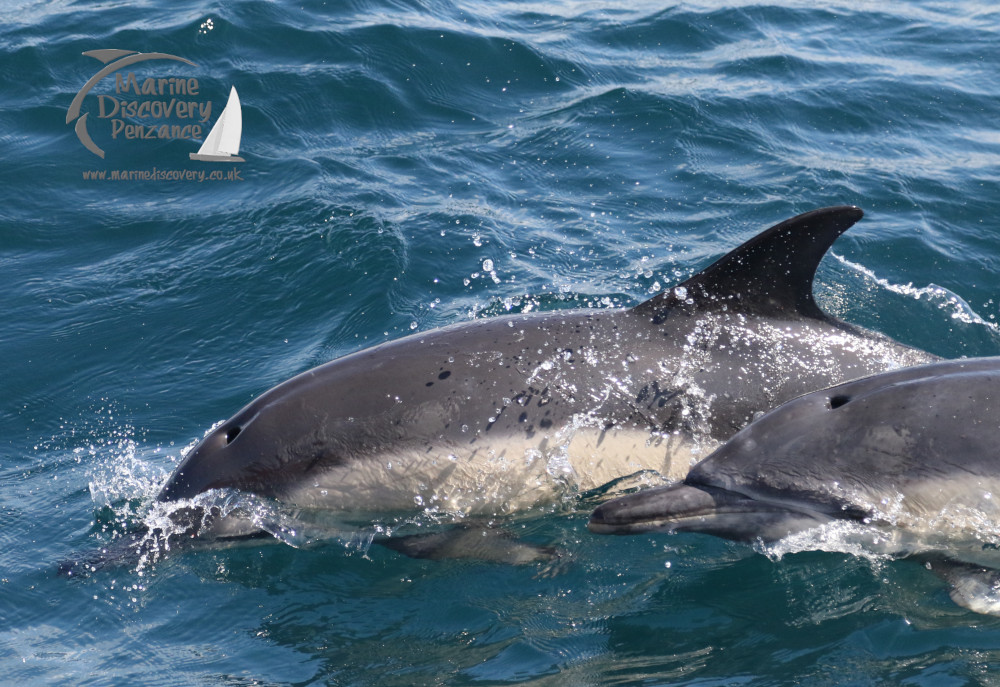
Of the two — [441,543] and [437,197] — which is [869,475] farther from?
[437,197]

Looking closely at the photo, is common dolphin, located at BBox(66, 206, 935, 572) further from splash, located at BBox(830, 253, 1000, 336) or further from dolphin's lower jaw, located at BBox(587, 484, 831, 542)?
splash, located at BBox(830, 253, 1000, 336)

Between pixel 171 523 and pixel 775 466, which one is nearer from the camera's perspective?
pixel 775 466

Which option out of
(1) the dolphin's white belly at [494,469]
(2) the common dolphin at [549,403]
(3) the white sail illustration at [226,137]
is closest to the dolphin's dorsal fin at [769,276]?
(2) the common dolphin at [549,403]

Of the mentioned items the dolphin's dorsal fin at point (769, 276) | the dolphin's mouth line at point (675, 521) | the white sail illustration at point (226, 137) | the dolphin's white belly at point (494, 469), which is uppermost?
the dolphin's dorsal fin at point (769, 276)

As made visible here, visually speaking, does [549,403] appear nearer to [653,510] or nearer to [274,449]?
[653,510]

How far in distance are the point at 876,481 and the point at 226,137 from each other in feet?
31.5

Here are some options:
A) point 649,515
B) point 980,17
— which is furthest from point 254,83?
point 980,17

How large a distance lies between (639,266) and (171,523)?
5277 millimetres

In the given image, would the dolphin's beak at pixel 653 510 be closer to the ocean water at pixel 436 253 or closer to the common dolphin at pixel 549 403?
the ocean water at pixel 436 253

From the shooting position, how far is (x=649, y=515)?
544 centimetres

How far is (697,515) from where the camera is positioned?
5.52 meters

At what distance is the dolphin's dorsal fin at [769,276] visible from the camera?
6227 millimetres

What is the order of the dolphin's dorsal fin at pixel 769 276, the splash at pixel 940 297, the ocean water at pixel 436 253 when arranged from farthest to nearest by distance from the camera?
the splash at pixel 940 297 → the dolphin's dorsal fin at pixel 769 276 → the ocean water at pixel 436 253

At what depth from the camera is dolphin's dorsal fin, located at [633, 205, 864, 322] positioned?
6227 millimetres
